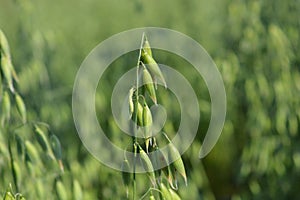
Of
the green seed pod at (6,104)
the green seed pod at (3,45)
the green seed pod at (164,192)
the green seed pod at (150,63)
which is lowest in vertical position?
the green seed pod at (164,192)

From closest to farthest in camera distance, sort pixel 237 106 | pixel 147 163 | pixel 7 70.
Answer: pixel 147 163 < pixel 7 70 < pixel 237 106

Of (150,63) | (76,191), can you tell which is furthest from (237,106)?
(150,63)

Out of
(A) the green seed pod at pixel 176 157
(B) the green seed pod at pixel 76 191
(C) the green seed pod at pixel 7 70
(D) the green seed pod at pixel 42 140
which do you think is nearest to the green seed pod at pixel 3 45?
(C) the green seed pod at pixel 7 70

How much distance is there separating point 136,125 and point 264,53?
1.06 m

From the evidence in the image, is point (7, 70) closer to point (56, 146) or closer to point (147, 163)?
point (56, 146)

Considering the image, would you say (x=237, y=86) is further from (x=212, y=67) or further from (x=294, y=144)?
(x=294, y=144)

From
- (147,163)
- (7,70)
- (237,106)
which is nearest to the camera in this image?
(147,163)

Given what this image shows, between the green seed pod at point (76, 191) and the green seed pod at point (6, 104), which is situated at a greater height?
the green seed pod at point (6, 104)

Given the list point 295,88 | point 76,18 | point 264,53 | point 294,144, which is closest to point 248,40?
point 264,53

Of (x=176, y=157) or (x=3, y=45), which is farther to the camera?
(x=3, y=45)

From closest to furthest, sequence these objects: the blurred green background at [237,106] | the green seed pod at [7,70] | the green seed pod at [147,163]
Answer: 1. the green seed pod at [147,163]
2. the green seed pod at [7,70]
3. the blurred green background at [237,106]

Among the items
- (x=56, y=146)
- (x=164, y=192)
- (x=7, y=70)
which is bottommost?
(x=164, y=192)

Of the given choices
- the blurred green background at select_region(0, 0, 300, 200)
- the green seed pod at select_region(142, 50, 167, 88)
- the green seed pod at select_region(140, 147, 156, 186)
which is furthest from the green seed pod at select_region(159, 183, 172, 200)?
the blurred green background at select_region(0, 0, 300, 200)

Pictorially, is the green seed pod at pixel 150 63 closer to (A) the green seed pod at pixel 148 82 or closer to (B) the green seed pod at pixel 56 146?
(A) the green seed pod at pixel 148 82
